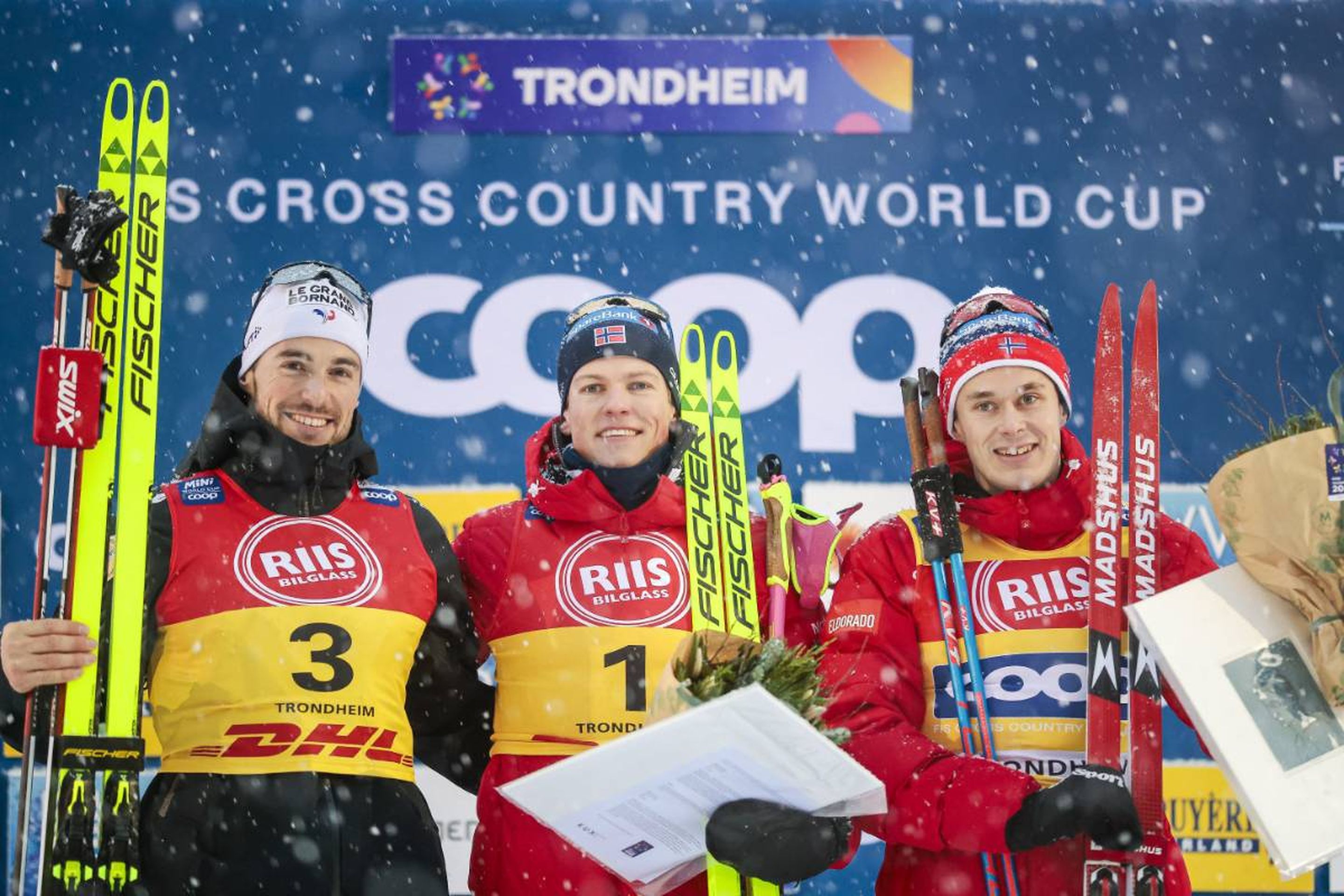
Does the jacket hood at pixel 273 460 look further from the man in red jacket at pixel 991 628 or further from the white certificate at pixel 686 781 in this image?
the man in red jacket at pixel 991 628

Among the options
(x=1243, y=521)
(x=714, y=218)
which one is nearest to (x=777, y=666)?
(x=1243, y=521)

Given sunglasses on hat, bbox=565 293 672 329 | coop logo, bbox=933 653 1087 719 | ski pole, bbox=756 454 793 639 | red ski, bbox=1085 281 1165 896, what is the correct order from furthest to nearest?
sunglasses on hat, bbox=565 293 672 329 < ski pole, bbox=756 454 793 639 < coop logo, bbox=933 653 1087 719 < red ski, bbox=1085 281 1165 896

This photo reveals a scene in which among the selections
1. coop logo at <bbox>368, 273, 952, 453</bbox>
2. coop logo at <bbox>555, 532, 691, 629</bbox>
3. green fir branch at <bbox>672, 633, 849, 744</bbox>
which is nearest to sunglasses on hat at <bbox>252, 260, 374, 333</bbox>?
coop logo at <bbox>555, 532, 691, 629</bbox>

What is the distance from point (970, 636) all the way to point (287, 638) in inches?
52.7

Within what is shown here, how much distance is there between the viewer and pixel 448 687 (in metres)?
3.32

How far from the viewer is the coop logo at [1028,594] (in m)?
2.98

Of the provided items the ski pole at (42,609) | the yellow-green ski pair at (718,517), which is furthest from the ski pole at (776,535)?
the ski pole at (42,609)

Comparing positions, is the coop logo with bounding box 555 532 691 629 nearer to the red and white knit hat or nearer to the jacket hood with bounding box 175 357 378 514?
the jacket hood with bounding box 175 357 378 514

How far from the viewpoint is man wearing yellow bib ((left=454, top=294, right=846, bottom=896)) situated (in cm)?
315

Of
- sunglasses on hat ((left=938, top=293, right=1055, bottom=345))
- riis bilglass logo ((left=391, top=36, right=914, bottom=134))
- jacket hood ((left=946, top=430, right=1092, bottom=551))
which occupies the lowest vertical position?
jacket hood ((left=946, top=430, right=1092, bottom=551))

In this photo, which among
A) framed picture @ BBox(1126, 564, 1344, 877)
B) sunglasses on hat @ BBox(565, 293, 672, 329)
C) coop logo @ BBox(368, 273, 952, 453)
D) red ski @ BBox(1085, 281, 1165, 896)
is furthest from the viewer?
coop logo @ BBox(368, 273, 952, 453)

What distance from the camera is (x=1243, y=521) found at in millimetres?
2697

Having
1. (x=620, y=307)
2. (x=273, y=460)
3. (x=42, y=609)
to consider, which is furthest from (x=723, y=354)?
(x=42, y=609)

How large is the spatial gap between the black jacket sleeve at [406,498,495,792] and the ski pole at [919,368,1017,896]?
104cm
